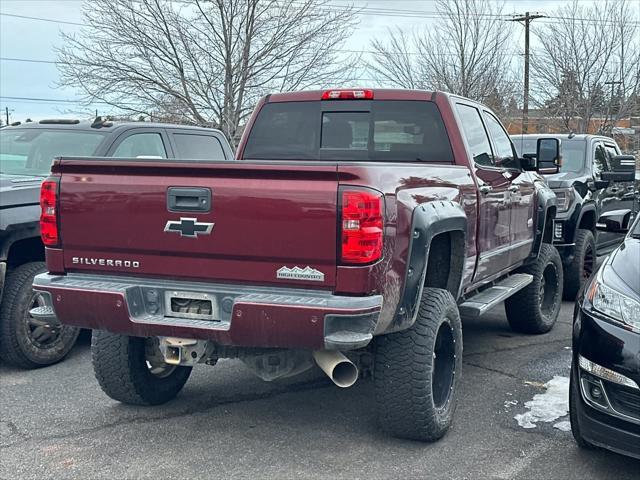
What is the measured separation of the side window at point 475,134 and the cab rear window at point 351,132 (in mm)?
246

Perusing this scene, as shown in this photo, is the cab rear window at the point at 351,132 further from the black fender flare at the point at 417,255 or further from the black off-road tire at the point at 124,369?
the black off-road tire at the point at 124,369

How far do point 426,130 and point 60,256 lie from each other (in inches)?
103

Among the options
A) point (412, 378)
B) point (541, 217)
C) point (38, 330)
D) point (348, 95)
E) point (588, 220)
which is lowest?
point (38, 330)

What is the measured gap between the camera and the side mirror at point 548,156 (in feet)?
22.4

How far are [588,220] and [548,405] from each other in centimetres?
436

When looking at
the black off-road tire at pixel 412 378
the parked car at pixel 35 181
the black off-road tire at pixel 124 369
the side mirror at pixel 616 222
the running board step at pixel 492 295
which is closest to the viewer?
the black off-road tire at pixel 412 378

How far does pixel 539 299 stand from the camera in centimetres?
688

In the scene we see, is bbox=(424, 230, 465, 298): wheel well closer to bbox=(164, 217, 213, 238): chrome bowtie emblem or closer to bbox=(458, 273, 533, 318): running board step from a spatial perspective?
bbox=(458, 273, 533, 318): running board step

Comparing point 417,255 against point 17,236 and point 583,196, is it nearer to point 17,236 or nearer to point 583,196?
point 17,236

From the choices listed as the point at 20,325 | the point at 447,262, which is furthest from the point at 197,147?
the point at 447,262

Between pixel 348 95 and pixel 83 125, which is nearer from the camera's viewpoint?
pixel 348 95

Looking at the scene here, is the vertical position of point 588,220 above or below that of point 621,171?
below

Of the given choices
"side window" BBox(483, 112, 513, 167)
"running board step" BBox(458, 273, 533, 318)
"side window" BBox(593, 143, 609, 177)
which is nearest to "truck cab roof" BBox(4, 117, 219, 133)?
"side window" BBox(483, 112, 513, 167)

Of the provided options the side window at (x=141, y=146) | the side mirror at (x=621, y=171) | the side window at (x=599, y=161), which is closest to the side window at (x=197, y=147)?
the side window at (x=141, y=146)
